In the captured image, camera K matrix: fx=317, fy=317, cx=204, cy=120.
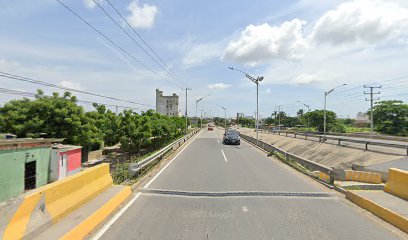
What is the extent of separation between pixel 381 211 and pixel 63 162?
21715 millimetres

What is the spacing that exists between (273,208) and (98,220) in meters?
4.43

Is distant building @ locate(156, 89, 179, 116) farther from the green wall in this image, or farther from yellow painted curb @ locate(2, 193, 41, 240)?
yellow painted curb @ locate(2, 193, 41, 240)

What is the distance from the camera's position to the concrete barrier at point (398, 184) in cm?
884

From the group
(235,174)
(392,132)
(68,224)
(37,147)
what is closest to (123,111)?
(37,147)

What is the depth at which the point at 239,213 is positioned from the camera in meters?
7.83

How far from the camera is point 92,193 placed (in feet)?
27.6

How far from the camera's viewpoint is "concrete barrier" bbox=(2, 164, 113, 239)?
5.30 m

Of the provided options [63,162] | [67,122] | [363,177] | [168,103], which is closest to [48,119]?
[67,122]

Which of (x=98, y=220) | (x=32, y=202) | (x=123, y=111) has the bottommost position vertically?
(x=98, y=220)

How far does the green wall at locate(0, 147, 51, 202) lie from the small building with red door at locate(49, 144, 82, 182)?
98 cm

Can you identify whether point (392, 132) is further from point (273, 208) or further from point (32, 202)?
point (32, 202)

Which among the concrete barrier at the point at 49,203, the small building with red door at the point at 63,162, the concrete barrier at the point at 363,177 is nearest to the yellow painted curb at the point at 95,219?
the concrete barrier at the point at 49,203

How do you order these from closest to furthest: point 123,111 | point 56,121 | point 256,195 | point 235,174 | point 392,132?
point 256,195 → point 235,174 → point 56,121 → point 123,111 → point 392,132

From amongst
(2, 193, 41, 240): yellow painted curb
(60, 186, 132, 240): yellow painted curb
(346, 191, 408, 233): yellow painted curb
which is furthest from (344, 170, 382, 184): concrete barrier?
(2, 193, 41, 240): yellow painted curb
